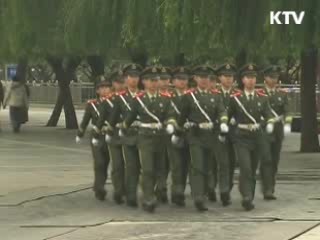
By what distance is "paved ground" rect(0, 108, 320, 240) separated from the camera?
9.34m

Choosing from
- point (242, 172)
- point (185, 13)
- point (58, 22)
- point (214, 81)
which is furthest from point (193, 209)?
point (58, 22)

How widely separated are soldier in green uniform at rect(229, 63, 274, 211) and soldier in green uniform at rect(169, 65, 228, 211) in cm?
35

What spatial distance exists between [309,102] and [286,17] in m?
4.79

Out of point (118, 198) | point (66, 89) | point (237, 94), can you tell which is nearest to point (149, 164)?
point (118, 198)

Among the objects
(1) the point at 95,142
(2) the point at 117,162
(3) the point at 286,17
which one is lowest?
(2) the point at 117,162

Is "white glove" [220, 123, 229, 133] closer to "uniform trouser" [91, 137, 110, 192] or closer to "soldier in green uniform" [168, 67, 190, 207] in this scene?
"soldier in green uniform" [168, 67, 190, 207]

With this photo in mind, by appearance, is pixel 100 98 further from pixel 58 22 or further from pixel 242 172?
pixel 58 22

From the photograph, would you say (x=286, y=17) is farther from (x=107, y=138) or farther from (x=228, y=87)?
(x=107, y=138)

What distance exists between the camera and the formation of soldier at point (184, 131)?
1091 centimetres

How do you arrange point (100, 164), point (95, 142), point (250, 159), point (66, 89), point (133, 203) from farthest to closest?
point (66, 89), point (100, 164), point (95, 142), point (133, 203), point (250, 159)

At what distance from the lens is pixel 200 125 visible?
35.8ft

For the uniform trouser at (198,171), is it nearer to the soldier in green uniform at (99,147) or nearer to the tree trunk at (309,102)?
the soldier in green uniform at (99,147)

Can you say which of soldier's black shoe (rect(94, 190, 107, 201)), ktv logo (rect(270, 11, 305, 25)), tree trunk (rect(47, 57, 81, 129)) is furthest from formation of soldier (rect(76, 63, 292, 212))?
tree trunk (rect(47, 57, 81, 129))

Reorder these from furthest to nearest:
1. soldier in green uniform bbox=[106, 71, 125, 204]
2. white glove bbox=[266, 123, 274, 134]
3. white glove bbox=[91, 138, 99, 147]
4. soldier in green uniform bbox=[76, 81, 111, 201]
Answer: soldier in green uniform bbox=[76, 81, 111, 201], white glove bbox=[91, 138, 99, 147], soldier in green uniform bbox=[106, 71, 125, 204], white glove bbox=[266, 123, 274, 134]
